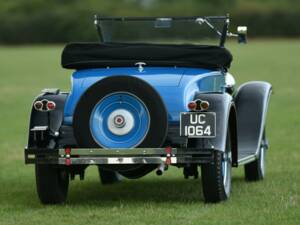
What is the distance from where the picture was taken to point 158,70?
9.39 m

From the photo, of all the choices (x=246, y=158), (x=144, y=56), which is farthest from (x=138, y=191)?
(x=144, y=56)

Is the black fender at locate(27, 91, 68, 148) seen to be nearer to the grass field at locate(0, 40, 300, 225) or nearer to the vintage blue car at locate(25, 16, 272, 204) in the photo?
the vintage blue car at locate(25, 16, 272, 204)

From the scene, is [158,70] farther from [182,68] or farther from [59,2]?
[59,2]

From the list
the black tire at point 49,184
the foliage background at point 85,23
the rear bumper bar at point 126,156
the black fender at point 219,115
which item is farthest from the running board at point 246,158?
the foliage background at point 85,23

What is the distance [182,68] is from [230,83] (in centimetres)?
126

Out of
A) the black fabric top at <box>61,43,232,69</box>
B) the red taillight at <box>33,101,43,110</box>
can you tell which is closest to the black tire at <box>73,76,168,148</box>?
the red taillight at <box>33,101,43,110</box>

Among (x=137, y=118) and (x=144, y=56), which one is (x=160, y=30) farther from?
(x=137, y=118)

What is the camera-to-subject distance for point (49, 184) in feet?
29.6

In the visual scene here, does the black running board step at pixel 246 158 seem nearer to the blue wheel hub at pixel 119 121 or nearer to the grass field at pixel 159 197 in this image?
the grass field at pixel 159 197

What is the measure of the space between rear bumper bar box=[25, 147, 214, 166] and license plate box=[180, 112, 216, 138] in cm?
14

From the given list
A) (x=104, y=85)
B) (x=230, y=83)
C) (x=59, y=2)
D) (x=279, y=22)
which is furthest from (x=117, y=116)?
(x=59, y=2)

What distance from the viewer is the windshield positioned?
11.1 metres

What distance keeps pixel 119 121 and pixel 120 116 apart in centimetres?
4

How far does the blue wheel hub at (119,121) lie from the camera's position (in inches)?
345
